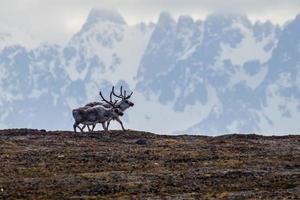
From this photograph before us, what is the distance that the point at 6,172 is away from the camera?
4641 centimetres

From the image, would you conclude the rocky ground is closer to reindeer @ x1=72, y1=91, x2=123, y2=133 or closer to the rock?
the rock

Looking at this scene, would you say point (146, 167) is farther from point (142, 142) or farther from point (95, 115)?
point (95, 115)

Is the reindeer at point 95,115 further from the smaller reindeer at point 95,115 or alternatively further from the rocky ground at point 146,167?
the rocky ground at point 146,167

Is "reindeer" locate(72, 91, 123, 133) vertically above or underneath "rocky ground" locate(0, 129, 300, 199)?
above

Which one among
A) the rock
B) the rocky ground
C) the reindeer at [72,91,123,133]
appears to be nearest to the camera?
the rocky ground

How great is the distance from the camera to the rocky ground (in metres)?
41.1

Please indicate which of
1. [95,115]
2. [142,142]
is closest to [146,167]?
[142,142]

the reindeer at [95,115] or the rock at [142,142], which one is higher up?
the reindeer at [95,115]

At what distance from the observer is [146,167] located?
156 feet

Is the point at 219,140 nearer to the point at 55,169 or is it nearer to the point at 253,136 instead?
the point at 253,136

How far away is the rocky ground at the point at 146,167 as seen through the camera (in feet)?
135

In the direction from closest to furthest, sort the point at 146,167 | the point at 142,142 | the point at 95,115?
1. the point at 146,167
2. the point at 142,142
3. the point at 95,115

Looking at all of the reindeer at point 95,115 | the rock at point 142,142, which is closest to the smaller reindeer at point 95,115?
the reindeer at point 95,115

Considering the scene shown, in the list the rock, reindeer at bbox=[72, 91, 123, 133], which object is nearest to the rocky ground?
the rock
